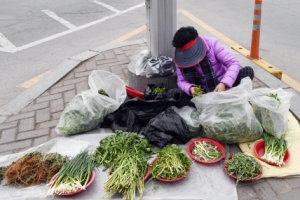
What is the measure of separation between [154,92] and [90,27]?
4.49 m

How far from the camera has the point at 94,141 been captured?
3.25 meters

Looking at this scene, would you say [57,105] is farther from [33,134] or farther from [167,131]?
[167,131]

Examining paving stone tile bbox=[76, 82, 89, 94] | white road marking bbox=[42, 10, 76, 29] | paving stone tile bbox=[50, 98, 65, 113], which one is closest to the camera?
paving stone tile bbox=[50, 98, 65, 113]

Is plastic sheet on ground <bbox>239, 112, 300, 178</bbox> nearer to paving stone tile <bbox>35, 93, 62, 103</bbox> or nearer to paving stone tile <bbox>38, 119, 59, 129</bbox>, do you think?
paving stone tile <bbox>38, 119, 59, 129</bbox>

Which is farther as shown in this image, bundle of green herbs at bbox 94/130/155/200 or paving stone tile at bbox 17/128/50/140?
paving stone tile at bbox 17/128/50/140

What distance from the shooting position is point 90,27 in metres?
7.55

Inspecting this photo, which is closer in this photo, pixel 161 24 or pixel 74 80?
pixel 161 24

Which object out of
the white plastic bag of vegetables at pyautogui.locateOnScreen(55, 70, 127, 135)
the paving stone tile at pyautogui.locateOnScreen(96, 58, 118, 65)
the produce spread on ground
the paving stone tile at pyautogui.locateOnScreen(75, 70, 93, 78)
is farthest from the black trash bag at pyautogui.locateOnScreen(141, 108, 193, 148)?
the paving stone tile at pyautogui.locateOnScreen(96, 58, 118, 65)

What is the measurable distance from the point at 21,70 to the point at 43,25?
2.81 meters

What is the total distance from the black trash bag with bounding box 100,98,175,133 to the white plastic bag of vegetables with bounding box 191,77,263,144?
1.44 feet

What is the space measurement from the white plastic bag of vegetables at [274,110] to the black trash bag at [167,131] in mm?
727

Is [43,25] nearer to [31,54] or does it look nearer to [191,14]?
[31,54]

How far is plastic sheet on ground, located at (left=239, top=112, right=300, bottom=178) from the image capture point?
8.93 feet

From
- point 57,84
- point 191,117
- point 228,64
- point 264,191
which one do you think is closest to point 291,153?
point 264,191
